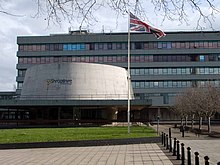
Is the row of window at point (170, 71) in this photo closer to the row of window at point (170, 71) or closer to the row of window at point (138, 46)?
the row of window at point (170, 71)

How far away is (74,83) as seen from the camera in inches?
2638

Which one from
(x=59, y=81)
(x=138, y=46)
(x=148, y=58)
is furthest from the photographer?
(x=138, y=46)

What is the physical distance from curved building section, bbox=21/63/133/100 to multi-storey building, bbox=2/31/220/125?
27399 millimetres

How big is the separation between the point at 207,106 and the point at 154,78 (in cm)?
5364

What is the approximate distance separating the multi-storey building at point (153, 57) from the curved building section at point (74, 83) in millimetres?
27399

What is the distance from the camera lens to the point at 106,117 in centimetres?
7038

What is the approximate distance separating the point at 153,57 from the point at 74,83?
3675 centimetres

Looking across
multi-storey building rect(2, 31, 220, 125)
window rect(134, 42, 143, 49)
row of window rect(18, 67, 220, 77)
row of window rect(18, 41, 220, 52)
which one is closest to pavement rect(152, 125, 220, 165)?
multi-storey building rect(2, 31, 220, 125)

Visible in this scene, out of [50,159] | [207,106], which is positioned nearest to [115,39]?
[207,106]

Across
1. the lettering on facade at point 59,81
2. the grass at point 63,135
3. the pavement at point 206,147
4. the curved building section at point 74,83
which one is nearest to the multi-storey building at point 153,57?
the curved building section at point 74,83

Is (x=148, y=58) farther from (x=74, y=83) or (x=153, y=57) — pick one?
(x=74, y=83)

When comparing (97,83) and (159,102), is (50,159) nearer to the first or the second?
(97,83)

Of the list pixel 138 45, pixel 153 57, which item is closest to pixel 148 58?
pixel 153 57

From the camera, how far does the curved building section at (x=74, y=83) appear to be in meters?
66.4
